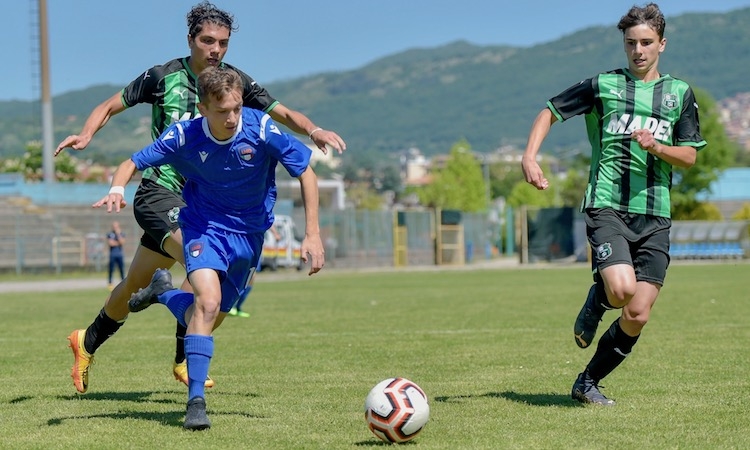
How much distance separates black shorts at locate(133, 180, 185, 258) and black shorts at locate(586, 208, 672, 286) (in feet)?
9.05

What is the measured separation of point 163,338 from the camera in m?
13.6

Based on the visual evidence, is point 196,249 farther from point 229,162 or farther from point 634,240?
point 634,240

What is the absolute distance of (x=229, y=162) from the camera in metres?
6.74

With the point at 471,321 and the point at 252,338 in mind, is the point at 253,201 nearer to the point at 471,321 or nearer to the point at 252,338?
the point at 252,338

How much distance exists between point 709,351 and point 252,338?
5309 mm

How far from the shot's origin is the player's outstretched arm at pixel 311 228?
6.51m

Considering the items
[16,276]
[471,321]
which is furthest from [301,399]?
[16,276]

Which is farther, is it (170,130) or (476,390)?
(476,390)

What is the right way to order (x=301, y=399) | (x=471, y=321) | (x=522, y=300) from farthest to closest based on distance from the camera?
(x=522, y=300)
(x=471, y=321)
(x=301, y=399)

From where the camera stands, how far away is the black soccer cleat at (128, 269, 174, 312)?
7.30 meters

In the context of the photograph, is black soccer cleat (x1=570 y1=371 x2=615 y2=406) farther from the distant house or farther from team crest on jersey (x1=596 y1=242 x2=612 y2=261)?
the distant house

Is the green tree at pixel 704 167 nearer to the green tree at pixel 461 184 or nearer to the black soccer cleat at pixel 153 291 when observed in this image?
the green tree at pixel 461 184

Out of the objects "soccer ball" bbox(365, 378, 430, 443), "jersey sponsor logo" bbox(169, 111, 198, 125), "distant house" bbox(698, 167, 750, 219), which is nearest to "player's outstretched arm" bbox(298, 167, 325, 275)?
"soccer ball" bbox(365, 378, 430, 443)

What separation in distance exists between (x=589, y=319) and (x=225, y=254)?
250 cm
